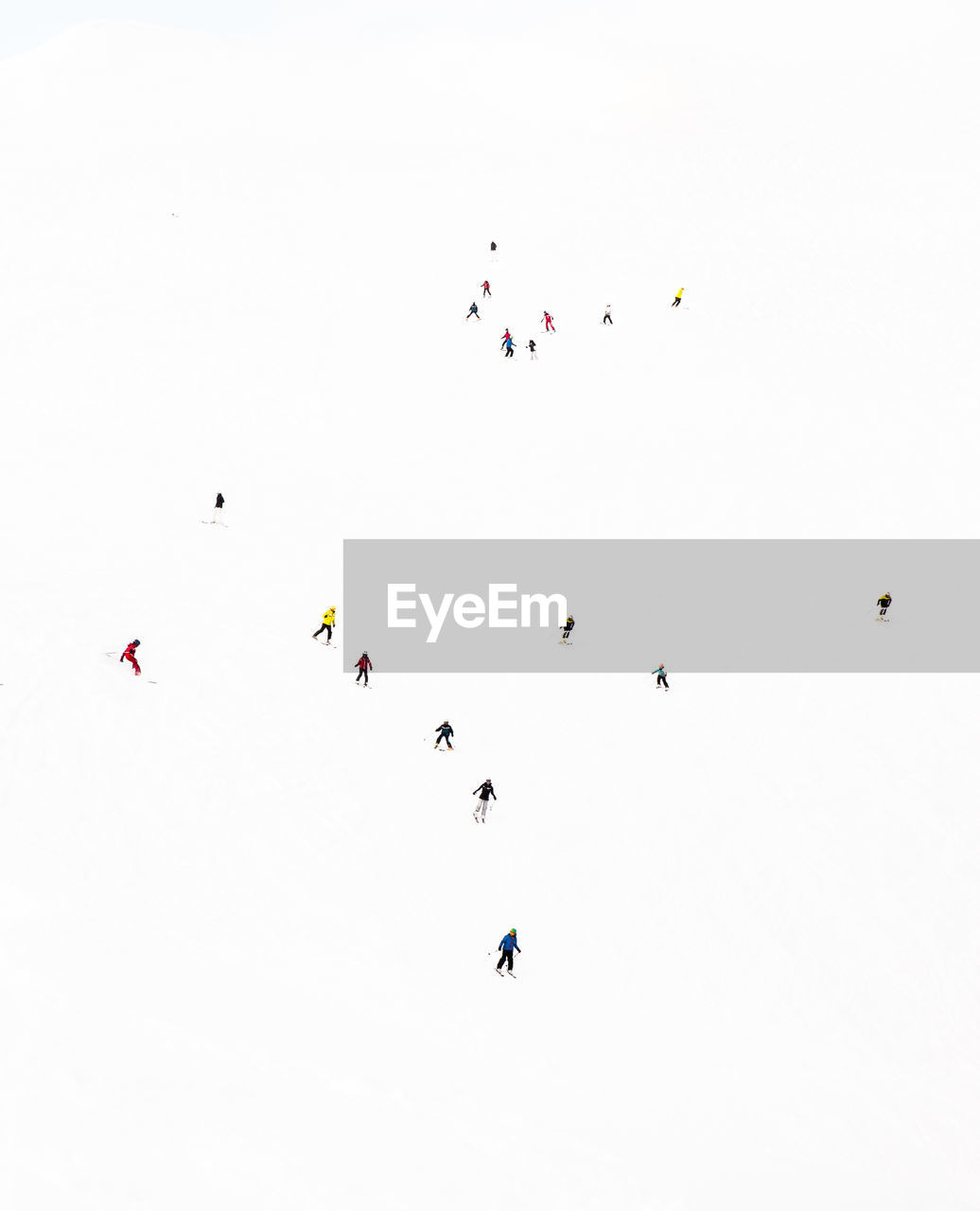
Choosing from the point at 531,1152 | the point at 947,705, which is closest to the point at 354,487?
the point at 947,705

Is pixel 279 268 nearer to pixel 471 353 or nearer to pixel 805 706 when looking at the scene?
pixel 471 353

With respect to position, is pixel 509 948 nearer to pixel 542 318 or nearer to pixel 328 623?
pixel 328 623

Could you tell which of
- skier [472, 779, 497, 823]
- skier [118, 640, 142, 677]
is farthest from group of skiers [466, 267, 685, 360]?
skier [472, 779, 497, 823]

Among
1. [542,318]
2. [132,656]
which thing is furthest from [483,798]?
[542,318]

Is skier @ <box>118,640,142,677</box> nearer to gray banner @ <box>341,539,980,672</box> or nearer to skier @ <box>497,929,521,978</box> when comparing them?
gray banner @ <box>341,539,980,672</box>

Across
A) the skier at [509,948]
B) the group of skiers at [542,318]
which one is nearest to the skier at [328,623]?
the skier at [509,948]

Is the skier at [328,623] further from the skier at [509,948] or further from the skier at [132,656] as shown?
the skier at [509,948]
